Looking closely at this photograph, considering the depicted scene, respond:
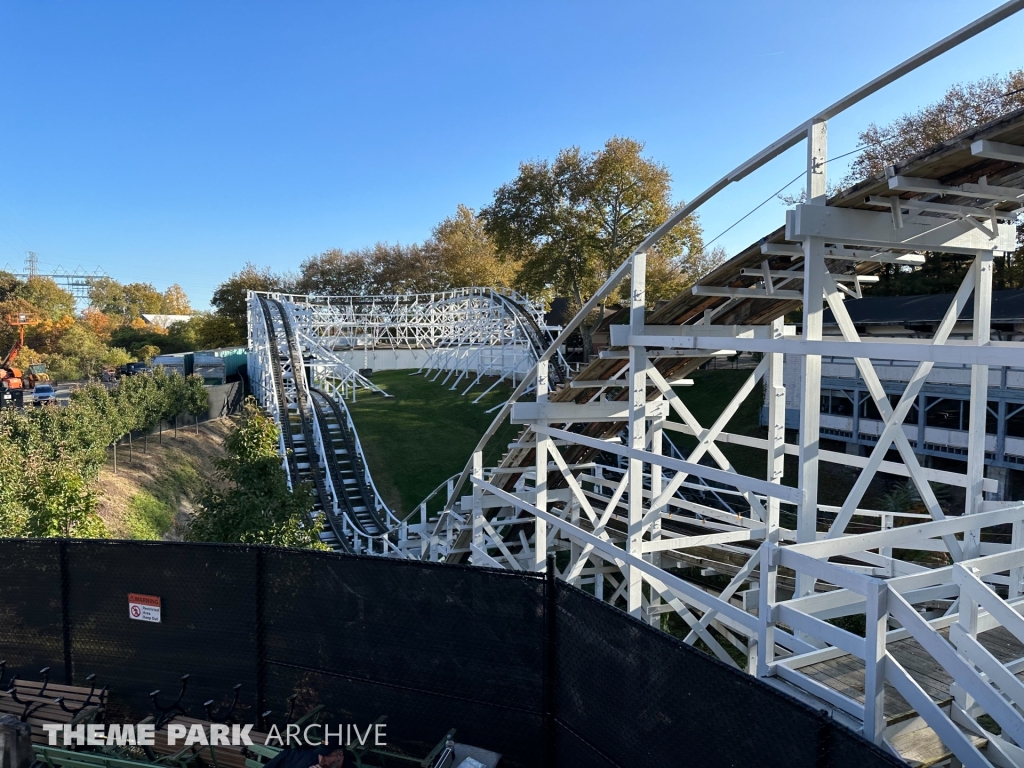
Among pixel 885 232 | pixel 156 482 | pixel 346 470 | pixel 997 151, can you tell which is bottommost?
pixel 156 482

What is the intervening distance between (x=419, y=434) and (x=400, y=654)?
19.2 metres

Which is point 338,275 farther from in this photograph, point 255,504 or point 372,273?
point 255,504

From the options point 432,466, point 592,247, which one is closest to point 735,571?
point 432,466

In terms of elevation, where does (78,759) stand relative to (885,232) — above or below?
below

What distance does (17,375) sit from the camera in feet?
110

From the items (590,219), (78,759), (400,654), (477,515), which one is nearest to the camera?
(400,654)

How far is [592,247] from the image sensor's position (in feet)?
107

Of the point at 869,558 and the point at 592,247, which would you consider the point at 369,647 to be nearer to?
the point at 869,558

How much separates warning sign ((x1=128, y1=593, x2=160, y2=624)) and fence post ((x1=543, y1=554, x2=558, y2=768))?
317 cm

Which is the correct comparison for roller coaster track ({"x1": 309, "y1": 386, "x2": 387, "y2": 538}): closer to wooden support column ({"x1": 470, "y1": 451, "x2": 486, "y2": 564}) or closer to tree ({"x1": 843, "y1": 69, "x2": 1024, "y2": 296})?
wooden support column ({"x1": 470, "y1": 451, "x2": 486, "y2": 564})

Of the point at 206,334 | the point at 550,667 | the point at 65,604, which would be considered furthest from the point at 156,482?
the point at 206,334

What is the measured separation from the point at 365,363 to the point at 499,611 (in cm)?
3496

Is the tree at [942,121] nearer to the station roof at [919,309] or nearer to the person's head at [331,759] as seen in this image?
the station roof at [919,309]

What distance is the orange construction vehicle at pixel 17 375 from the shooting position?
26.1m
